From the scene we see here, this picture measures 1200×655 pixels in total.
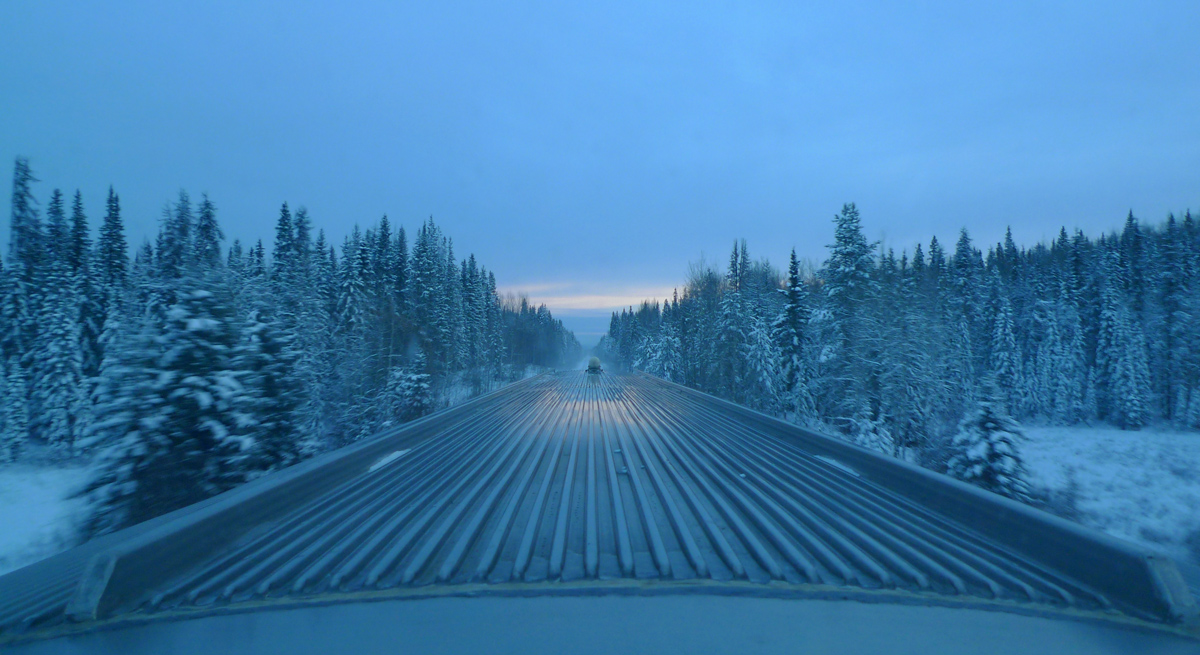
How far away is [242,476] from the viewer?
6.64 m

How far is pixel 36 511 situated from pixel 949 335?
127 ft

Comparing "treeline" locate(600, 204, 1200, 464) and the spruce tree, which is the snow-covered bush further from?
the spruce tree

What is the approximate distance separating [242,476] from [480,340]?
41858mm

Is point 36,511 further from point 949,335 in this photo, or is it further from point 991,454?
point 949,335

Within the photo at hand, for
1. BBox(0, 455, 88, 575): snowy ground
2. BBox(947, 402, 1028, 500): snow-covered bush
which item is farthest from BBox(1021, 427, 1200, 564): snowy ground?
BBox(0, 455, 88, 575): snowy ground

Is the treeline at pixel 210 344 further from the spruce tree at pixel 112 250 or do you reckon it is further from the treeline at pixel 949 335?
the treeline at pixel 949 335

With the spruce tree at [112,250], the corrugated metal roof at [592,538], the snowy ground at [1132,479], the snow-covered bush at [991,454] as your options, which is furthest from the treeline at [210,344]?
the snowy ground at [1132,479]

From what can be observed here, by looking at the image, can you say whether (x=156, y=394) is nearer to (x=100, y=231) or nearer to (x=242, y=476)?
(x=242, y=476)

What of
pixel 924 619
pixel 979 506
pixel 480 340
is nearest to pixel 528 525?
pixel 924 619

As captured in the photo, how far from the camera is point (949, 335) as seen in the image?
27875mm

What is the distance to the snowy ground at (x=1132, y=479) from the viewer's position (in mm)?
9634

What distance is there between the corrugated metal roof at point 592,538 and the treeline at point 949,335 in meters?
6.32

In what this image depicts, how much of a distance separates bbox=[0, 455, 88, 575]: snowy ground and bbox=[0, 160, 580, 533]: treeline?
84 cm

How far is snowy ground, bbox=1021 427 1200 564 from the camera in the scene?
9634 mm
